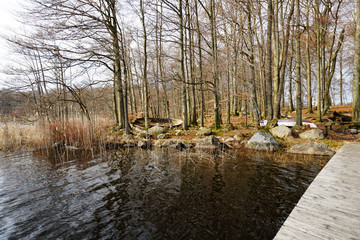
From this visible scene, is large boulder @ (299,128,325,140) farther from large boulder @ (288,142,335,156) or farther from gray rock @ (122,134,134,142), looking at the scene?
gray rock @ (122,134,134,142)

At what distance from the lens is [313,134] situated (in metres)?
8.88

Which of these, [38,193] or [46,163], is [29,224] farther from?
[46,163]

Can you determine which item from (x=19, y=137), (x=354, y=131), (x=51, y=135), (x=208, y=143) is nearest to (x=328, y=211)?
(x=208, y=143)

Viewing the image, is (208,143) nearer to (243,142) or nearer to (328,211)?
(243,142)

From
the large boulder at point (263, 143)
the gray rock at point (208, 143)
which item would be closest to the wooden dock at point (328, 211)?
the large boulder at point (263, 143)

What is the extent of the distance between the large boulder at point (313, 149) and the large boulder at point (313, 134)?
112 centimetres

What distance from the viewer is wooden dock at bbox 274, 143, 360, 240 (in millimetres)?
2104

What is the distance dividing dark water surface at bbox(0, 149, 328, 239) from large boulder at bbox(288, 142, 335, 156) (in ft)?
2.86

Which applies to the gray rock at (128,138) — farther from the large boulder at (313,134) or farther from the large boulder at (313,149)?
the large boulder at (313,134)

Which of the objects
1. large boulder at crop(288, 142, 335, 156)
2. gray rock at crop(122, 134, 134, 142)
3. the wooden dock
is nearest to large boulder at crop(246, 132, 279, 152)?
large boulder at crop(288, 142, 335, 156)

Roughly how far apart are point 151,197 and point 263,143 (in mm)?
6328

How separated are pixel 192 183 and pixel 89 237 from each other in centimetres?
270

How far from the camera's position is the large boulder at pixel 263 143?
328 inches

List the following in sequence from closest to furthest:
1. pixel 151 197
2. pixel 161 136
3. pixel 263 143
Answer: pixel 151 197 → pixel 263 143 → pixel 161 136
